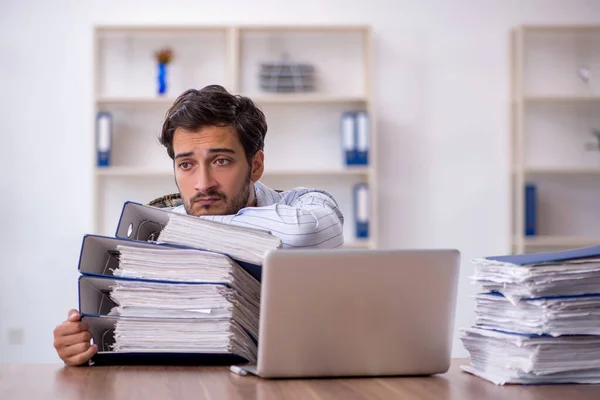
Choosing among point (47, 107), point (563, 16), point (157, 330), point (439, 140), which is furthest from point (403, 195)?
point (157, 330)

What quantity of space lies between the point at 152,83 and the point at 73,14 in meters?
0.58

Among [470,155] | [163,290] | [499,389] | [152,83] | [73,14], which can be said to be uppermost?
[73,14]

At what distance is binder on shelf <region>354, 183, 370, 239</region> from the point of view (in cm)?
431

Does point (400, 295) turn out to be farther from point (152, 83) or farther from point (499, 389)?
point (152, 83)

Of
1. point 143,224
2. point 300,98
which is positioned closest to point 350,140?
point 300,98

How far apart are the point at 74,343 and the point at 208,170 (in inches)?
22.4

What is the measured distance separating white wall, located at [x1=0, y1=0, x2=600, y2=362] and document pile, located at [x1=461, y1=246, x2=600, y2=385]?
11.3ft

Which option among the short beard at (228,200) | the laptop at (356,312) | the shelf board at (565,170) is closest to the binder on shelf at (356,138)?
the shelf board at (565,170)

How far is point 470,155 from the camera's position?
183 inches

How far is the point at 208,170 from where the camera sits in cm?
180

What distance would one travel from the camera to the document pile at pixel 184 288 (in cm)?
127

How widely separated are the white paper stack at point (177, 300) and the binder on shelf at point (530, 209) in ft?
11.2

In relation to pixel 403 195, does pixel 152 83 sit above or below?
above

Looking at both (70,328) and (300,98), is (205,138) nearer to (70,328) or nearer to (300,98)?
(70,328)
